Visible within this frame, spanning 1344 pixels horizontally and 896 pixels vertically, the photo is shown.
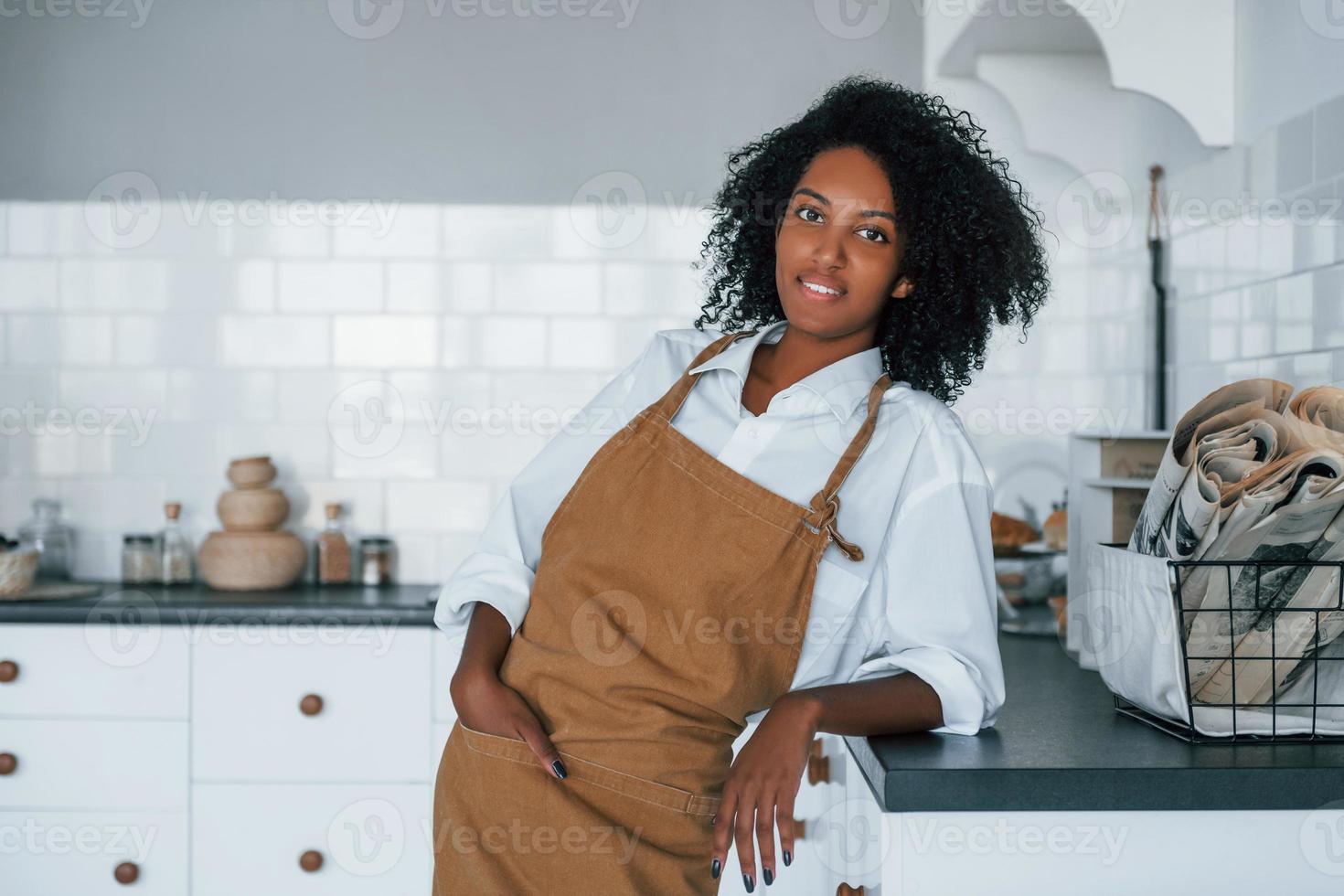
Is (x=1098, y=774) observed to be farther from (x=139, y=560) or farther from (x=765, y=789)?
(x=139, y=560)

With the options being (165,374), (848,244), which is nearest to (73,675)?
(165,374)

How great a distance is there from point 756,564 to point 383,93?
1.73m

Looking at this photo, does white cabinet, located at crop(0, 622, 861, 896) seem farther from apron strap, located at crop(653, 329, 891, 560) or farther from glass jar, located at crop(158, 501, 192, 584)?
apron strap, located at crop(653, 329, 891, 560)

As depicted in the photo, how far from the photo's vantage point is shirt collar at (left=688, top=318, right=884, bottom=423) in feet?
3.65

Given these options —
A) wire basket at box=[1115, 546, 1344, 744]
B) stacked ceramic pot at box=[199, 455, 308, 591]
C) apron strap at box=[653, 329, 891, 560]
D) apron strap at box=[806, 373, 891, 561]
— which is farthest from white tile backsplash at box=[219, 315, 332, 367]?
wire basket at box=[1115, 546, 1344, 744]

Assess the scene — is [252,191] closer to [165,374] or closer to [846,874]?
[165,374]

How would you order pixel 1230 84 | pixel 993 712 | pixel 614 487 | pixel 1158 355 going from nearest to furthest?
1. pixel 993 712
2. pixel 614 487
3. pixel 1230 84
4. pixel 1158 355

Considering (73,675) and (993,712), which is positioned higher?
(993,712)

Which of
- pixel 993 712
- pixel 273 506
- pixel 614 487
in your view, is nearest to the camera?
pixel 993 712

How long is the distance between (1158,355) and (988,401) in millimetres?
438

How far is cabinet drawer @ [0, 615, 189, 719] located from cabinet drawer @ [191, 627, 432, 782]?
0.04m

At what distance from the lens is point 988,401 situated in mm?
2348

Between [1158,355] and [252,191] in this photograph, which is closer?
[1158,355]

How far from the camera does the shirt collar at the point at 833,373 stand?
1.11m
